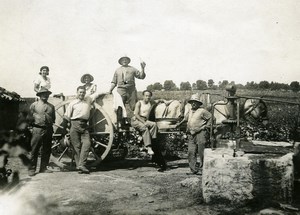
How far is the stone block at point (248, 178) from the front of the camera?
455 cm

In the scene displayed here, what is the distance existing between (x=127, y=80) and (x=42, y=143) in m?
2.80

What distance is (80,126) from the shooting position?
7.23m

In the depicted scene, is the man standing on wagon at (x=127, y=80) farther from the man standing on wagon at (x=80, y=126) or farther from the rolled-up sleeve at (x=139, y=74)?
the man standing on wagon at (x=80, y=126)

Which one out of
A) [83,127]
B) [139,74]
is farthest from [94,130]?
[139,74]

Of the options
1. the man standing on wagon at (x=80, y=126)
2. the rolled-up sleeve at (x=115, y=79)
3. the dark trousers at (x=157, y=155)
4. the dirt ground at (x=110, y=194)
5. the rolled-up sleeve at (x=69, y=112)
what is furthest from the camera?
the rolled-up sleeve at (x=115, y=79)

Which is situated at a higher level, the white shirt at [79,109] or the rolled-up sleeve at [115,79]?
the rolled-up sleeve at [115,79]

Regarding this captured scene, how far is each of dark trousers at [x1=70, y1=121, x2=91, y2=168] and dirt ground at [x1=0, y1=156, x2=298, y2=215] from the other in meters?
0.46

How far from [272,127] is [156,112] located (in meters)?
4.06

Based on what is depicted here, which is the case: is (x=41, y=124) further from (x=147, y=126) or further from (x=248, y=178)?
(x=248, y=178)

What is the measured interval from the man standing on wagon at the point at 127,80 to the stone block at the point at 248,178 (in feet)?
14.0

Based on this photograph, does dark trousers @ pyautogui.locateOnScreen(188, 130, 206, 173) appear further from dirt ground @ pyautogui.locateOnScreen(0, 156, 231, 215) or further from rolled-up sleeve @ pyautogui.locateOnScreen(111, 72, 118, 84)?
rolled-up sleeve @ pyautogui.locateOnScreen(111, 72, 118, 84)

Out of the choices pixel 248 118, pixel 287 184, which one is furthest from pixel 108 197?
pixel 248 118

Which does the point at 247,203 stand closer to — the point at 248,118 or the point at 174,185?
the point at 174,185

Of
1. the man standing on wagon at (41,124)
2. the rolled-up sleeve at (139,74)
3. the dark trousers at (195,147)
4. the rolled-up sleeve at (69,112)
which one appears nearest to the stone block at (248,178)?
the dark trousers at (195,147)
